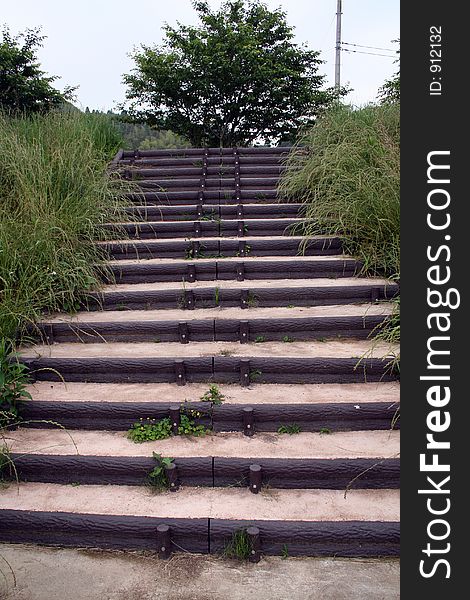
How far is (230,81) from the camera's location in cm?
1295

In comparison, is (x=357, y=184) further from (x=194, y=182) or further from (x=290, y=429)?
(x=290, y=429)

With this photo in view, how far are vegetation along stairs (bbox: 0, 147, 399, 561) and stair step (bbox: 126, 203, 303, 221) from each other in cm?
105

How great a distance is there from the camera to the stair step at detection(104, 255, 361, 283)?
4.97 m

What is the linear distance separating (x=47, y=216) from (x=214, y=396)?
2.47m

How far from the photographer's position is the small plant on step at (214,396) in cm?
323

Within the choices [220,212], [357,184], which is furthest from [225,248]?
[357,184]

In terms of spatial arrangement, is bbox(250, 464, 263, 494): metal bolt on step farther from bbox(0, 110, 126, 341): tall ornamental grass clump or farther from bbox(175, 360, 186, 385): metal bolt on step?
bbox(0, 110, 126, 341): tall ornamental grass clump

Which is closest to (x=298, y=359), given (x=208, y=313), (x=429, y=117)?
(x=208, y=313)

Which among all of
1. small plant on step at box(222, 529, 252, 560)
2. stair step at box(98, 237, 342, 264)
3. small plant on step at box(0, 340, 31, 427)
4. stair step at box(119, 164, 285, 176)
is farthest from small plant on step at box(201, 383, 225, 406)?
stair step at box(119, 164, 285, 176)

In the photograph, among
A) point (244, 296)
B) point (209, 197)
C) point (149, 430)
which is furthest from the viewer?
point (209, 197)

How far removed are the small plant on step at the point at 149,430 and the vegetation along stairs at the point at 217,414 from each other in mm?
11

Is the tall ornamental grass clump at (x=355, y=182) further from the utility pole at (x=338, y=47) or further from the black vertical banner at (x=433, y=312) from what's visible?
the utility pole at (x=338, y=47)

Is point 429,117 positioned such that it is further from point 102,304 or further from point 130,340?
point 102,304

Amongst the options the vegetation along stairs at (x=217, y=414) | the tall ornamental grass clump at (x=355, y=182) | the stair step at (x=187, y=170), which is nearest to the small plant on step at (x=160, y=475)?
the vegetation along stairs at (x=217, y=414)
